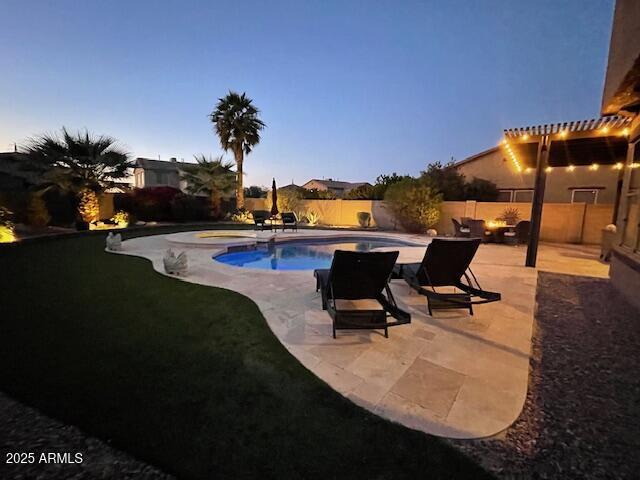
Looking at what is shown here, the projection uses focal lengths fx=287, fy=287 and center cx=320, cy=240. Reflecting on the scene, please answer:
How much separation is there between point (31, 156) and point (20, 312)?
34.7 ft

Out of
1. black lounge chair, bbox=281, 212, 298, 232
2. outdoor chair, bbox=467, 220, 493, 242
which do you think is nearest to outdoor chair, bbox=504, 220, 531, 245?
outdoor chair, bbox=467, 220, 493, 242

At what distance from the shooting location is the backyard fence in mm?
11398

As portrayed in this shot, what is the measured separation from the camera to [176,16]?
12594 mm

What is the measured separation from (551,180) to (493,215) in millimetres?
6157

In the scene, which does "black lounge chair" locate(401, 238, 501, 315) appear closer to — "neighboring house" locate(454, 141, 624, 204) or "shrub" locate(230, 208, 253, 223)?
"neighboring house" locate(454, 141, 624, 204)

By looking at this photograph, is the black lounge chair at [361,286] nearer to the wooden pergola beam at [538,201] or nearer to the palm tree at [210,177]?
the wooden pergola beam at [538,201]

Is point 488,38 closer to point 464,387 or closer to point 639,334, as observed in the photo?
point 639,334

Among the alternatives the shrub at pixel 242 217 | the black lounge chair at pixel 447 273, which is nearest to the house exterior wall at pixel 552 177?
the black lounge chair at pixel 447 273

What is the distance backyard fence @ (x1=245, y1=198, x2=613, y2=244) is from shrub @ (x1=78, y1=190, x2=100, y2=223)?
33.4 ft

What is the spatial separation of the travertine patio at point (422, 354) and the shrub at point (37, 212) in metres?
10.1

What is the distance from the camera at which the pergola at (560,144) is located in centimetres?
634

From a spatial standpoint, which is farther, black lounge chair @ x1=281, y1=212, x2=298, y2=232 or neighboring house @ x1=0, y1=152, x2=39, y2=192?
black lounge chair @ x1=281, y1=212, x2=298, y2=232

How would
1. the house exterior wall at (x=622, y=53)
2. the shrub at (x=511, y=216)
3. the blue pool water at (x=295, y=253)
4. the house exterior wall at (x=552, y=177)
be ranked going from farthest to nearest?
the house exterior wall at (x=552, y=177)
the shrub at (x=511, y=216)
the blue pool water at (x=295, y=253)
the house exterior wall at (x=622, y=53)

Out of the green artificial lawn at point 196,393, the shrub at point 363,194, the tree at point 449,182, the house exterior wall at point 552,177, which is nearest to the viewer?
the green artificial lawn at point 196,393
